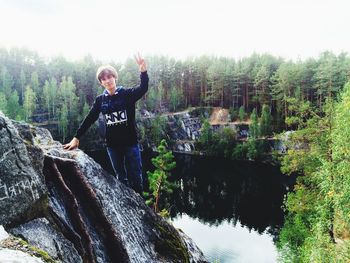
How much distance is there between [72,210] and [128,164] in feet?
6.95

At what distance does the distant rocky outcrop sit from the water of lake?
912 inches

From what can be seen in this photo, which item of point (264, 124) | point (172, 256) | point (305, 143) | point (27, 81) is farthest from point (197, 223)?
point (27, 81)

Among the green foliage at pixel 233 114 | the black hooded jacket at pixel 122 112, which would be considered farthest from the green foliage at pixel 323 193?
the green foliage at pixel 233 114

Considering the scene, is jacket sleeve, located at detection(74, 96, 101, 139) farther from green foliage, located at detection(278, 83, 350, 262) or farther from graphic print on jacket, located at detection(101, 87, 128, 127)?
green foliage, located at detection(278, 83, 350, 262)

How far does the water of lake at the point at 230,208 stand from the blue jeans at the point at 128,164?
2271 cm

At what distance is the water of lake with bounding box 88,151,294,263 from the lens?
32688 millimetres

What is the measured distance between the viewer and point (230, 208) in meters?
43.7

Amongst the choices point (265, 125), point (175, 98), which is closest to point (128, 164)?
point (265, 125)

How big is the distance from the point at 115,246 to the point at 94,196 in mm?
854

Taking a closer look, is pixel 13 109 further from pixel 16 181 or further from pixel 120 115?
pixel 16 181

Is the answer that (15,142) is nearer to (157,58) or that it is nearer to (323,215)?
(323,215)

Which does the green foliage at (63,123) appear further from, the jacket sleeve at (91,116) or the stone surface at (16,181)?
the stone surface at (16,181)

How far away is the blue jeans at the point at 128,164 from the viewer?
23.8 ft

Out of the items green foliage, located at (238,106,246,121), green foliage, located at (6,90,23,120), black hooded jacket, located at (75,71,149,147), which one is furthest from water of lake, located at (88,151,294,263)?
green foliage, located at (6,90,23,120)
